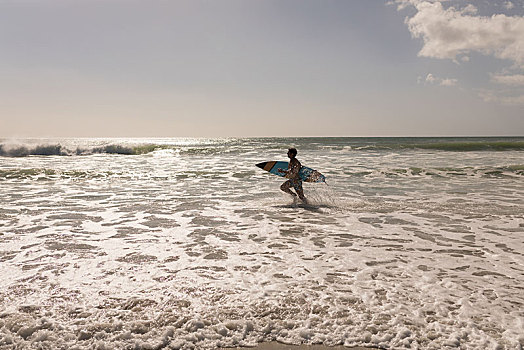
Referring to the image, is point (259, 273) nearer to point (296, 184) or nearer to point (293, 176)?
point (296, 184)

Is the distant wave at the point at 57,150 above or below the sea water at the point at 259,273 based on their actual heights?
above

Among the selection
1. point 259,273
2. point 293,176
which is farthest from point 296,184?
point 259,273

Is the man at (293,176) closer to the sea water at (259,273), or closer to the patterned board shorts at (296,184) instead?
the patterned board shorts at (296,184)

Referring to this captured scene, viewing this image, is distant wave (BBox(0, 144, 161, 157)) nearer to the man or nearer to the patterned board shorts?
the man

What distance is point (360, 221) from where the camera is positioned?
7.16 meters

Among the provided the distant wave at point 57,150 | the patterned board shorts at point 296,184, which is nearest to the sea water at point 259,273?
the patterned board shorts at point 296,184

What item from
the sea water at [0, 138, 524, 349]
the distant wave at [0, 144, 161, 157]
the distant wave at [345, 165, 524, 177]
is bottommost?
the sea water at [0, 138, 524, 349]

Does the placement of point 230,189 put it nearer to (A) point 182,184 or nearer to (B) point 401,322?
(A) point 182,184

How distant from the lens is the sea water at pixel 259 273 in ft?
9.63

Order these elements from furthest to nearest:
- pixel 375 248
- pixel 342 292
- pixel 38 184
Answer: pixel 38 184, pixel 375 248, pixel 342 292

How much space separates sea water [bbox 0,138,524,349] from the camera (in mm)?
2936

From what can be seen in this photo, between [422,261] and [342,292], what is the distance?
168 cm

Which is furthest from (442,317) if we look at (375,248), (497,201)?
(497,201)

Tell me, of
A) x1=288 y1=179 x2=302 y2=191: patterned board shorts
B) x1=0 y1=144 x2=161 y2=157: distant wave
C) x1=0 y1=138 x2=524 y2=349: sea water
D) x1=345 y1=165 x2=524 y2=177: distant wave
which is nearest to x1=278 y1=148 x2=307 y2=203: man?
x1=288 y1=179 x2=302 y2=191: patterned board shorts
